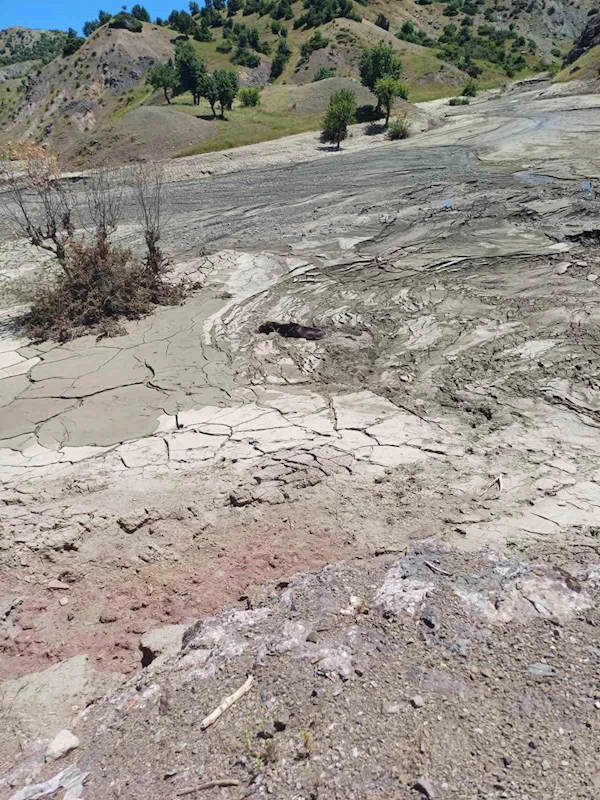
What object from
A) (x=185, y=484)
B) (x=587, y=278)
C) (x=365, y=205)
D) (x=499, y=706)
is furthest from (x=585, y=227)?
(x=499, y=706)

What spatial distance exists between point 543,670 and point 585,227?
37.0 ft

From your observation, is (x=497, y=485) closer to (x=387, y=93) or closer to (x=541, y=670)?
(x=541, y=670)

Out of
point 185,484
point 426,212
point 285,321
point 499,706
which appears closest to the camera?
point 499,706

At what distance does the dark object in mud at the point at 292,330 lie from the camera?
863 cm

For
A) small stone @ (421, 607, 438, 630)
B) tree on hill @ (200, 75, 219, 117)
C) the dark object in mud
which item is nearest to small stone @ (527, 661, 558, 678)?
small stone @ (421, 607, 438, 630)

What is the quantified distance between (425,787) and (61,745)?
221cm

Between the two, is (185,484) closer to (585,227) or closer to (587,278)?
(587,278)

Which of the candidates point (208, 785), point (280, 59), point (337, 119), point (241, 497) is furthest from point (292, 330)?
point (280, 59)

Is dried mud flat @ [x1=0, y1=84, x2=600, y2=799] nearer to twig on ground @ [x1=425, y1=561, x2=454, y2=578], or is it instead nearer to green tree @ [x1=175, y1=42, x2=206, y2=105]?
twig on ground @ [x1=425, y1=561, x2=454, y2=578]

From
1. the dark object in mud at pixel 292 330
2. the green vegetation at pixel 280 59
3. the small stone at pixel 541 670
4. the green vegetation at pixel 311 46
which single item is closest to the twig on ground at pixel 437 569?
the small stone at pixel 541 670

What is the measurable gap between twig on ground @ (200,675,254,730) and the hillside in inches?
1324

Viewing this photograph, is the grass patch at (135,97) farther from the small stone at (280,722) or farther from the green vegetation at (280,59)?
the small stone at (280,722)

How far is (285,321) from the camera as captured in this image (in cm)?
904

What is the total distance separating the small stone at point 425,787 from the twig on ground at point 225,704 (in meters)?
1.08
